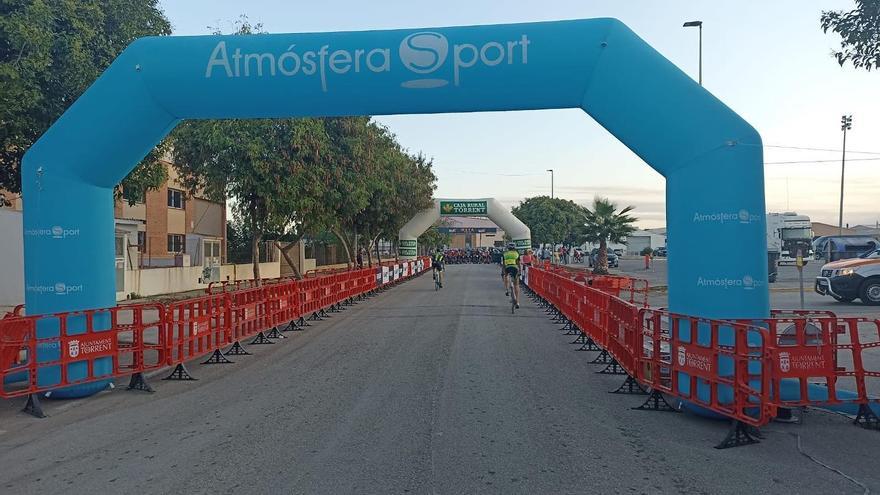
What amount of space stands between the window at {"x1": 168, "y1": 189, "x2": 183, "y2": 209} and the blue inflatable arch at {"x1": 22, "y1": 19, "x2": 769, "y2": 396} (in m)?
32.4

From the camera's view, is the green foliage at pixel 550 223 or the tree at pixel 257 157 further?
the green foliage at pixel 550 223

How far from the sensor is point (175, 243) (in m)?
41.2

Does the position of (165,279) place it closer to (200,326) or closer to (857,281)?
(200,326)

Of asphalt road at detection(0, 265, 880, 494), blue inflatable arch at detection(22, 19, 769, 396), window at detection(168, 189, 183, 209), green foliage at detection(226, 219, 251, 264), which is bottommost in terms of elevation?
asphalt road at detection(0, 265, 880, 494)

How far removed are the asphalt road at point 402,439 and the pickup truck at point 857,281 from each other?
13619 millimetres

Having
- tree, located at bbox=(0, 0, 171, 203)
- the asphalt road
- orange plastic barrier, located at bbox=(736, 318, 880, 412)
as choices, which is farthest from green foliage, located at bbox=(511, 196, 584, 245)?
orange plastic barrier, located at bbox=(736, 318, 880, 412)

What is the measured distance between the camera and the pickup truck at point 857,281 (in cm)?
1994

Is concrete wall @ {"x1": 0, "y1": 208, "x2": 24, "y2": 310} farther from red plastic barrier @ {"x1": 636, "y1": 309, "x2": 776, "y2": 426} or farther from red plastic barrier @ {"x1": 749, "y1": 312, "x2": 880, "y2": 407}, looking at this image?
red plastic barrier @ {"x1": 749, "y1": 312, "x2": 880, "y2": 407}

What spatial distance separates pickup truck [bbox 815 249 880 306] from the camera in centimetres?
1994

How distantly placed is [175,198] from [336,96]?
115ft

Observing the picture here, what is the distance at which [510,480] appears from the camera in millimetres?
5316

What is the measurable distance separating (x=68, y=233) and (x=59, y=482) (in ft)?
13.7

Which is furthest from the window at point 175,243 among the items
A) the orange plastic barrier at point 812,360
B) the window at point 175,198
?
the orange plastic barrier at point 812,360

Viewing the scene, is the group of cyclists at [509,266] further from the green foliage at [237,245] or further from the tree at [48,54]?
the green foliage at [237,245]
